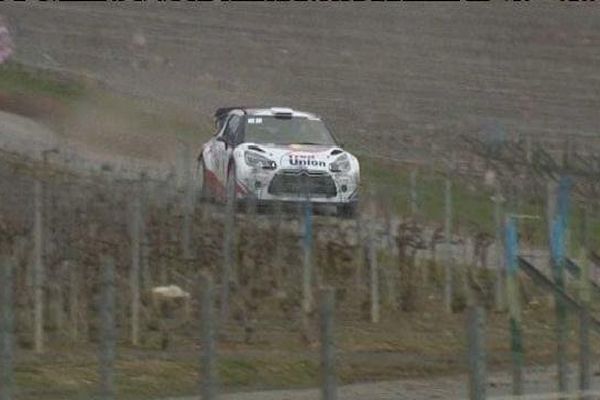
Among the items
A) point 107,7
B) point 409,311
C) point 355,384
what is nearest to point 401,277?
point 409,311

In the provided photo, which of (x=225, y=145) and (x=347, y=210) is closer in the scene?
(x=347, y=210)

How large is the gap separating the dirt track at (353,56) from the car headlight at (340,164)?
67.4ft

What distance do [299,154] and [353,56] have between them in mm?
30017

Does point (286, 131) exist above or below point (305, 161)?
above

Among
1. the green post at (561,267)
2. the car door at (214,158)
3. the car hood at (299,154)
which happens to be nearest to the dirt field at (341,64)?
the car door at (214,158)

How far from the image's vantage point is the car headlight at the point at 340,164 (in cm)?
2491

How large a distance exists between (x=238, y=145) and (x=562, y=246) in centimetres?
1098

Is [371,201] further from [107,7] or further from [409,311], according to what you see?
[107,7]

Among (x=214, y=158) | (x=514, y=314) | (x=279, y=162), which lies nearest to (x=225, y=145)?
(x=214, y=158)

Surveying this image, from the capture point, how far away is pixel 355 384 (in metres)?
15.7

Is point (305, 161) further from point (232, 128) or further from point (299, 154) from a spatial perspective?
point (232, 128)

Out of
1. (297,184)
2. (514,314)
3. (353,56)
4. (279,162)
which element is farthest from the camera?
(353,56)

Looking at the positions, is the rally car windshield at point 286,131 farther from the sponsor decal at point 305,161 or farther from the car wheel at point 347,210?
the car wheel at point 347,210

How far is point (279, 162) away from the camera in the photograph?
24766 mm
